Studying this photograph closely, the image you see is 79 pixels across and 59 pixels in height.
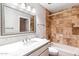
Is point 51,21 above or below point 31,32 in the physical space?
above

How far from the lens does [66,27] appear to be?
2.54m

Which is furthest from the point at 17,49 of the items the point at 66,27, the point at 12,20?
the point at 66,27

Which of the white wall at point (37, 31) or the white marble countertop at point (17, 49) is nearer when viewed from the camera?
the white marble countertop at point (17, 49)

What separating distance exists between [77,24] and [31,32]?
1.38m

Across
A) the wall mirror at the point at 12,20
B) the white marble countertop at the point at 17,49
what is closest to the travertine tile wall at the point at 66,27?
the wall mirror at the point at 12,20

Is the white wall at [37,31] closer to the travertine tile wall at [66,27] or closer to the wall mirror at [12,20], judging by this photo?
the wall mirror at [12,20]

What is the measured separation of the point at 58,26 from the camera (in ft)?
7.49

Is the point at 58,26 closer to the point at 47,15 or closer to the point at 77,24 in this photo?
the point at 47,15

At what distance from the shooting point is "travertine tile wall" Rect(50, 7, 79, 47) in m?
2.20

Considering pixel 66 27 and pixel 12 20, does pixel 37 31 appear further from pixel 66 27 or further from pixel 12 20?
pixel 12 20

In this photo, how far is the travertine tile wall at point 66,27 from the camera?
220cm

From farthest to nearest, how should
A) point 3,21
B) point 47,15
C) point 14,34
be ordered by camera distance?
point 47,15, point 14,34, point 3,21

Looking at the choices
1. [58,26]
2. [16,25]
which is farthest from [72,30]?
[16,25]

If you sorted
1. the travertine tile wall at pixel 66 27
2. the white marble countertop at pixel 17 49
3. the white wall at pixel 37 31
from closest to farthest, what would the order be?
the white marble countertop at pixel 17 49
the white wall at pixel 37 31
the travertine tile wall at pixel 66 27
